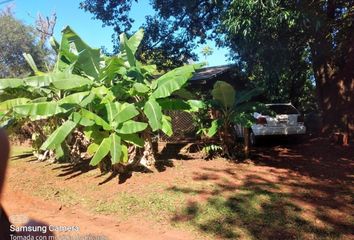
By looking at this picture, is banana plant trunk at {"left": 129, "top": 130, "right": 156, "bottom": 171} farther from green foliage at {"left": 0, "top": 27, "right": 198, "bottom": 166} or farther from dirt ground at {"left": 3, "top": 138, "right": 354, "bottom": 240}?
dirt ground at {"left": 3, "top": 138, "right": 354, "bottom": 240}

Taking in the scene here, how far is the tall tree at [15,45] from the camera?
41281 mm

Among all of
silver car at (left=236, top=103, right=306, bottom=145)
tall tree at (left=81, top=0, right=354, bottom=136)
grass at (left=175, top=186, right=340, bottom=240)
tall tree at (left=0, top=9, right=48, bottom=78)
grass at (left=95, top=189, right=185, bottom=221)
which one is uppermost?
tall tree at (left=0, top=9, right=48, bottom=78)

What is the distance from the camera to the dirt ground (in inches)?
237

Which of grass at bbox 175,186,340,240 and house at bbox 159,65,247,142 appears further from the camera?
house at bbox 159,65,247,142

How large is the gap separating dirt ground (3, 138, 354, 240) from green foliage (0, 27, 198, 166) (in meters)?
0.86

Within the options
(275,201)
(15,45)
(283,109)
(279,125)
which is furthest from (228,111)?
(15,45)

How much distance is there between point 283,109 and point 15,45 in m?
35.3

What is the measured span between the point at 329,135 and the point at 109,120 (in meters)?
9.48

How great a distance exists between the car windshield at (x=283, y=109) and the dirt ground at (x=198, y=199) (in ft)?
11.9

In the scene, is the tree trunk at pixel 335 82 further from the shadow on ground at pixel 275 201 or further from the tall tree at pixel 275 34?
the shadow on ground at pixel 275 201

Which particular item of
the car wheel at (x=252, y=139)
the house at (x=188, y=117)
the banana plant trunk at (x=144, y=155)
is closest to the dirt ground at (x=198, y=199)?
the banana plant trunk at (x=144, y=155)

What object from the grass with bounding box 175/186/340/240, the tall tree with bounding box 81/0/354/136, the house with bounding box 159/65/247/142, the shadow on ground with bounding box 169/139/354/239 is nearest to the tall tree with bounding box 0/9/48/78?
the tall tree with bounding box 81/0/354/136

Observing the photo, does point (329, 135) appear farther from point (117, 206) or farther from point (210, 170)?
point (117, 206)

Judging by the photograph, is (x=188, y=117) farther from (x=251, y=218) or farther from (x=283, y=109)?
(x=251, y=218)
